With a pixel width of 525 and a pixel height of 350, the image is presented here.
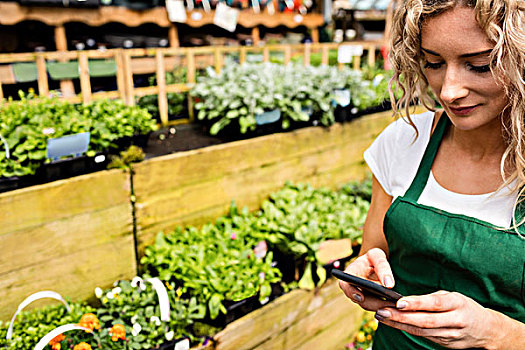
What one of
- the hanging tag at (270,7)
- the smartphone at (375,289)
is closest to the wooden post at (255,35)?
the hanging tag at (270,7)

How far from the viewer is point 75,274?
2082mm

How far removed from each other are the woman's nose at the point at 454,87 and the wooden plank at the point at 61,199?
167cm

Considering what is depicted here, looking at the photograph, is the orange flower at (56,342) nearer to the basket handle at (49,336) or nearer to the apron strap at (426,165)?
the basket handle at (49,336)

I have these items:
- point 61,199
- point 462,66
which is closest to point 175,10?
point 61,199

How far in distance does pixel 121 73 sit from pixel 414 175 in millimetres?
2318

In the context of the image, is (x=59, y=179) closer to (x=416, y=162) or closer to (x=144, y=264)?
(x=144, y=264)

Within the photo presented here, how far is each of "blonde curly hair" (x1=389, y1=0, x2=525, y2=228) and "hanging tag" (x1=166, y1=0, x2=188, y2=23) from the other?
409 centimetres

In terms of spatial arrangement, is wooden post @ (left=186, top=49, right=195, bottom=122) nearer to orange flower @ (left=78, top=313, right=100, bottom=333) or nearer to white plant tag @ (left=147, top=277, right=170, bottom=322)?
white plant tag @ (left=147, top=277, right=170, bottom=322)

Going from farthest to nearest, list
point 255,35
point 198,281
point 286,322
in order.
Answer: point 255,35 < point 286,322 < point 198,281

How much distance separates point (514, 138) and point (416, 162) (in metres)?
0.28

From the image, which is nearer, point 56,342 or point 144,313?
point 56,342

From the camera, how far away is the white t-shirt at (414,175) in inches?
40.1

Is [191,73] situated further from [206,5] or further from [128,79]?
[206,5]

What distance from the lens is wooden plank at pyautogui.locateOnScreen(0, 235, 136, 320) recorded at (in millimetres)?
1910
